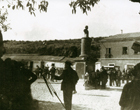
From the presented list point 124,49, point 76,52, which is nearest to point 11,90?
point 124,49

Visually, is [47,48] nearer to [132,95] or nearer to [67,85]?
[67,85]

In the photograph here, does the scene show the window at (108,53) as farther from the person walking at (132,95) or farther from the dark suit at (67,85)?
the person walking at (132,95)

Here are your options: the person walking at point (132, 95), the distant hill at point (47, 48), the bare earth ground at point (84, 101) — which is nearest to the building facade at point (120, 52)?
the distant hill at point (47, 48)

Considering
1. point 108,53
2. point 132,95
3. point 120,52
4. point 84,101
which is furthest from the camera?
point 108,53

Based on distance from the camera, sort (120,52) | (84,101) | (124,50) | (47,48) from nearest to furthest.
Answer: (84,101)
(124,50)
(120,52)
(47,48)

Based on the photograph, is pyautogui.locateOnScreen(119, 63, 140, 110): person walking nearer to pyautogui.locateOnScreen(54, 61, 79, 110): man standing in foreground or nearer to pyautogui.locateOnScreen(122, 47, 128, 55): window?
pyautogui.locateOnScreen(54, 61, 79, 110): man standing in foreground

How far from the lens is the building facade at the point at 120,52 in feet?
96.0

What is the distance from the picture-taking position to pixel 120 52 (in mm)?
30969

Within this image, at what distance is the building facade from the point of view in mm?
29250

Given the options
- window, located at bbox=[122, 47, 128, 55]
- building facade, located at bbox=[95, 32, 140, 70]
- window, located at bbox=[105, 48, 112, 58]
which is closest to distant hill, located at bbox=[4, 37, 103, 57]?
building facade, located at bbox=[95, 32, 140, 70]

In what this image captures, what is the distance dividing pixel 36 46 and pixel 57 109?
41.6m

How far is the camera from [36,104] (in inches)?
137

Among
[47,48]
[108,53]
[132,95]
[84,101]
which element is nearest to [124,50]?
[108,53]

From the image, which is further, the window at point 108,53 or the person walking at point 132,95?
the window at point 108,53
